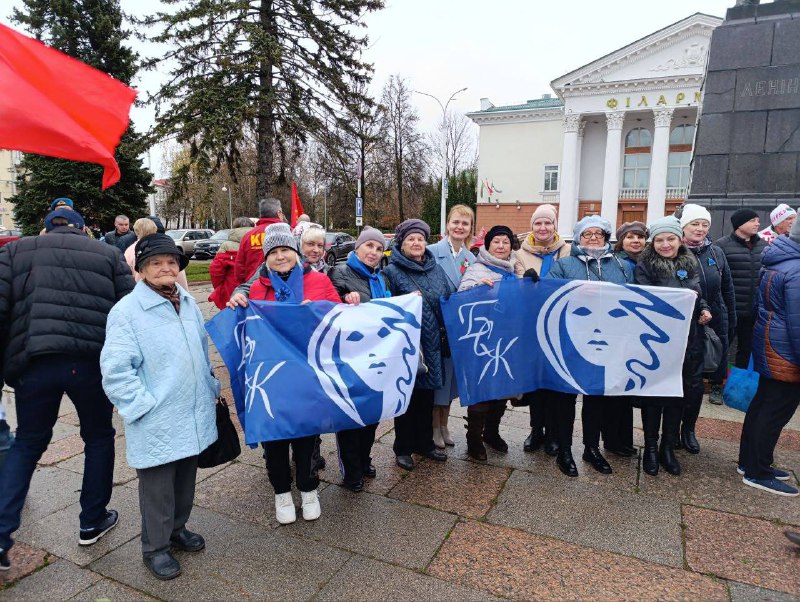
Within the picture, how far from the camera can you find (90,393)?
2.98m

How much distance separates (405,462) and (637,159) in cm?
4313

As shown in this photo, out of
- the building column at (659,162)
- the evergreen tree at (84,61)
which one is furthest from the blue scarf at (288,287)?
the building column at (659,162)

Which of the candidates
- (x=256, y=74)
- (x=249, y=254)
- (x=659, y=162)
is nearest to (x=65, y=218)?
(x=249, y=254)

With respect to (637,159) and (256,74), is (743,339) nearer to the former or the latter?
(256,74)

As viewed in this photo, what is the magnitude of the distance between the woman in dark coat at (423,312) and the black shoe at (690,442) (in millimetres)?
2167

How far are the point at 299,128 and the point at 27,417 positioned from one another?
15264mm

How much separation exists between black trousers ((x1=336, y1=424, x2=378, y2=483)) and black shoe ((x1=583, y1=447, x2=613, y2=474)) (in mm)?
1697

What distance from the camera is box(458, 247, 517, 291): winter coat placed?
13.3ft

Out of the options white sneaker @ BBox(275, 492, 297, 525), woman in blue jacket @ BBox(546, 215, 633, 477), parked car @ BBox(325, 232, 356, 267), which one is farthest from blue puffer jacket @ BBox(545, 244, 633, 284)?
parked car @ BBox(325, 232, 356, 267)

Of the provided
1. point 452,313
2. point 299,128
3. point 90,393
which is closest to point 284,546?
point 90,393

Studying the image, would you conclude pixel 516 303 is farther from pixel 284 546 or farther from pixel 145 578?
pixel 145 578

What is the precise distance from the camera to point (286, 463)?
3.30 m

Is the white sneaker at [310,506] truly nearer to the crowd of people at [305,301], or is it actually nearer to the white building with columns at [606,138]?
the crowd of people at [305,301]

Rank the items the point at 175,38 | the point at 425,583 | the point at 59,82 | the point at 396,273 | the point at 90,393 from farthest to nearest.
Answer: the point at 175,38 < the point at 396,273 < the point at 59,82 < the point at 90,393 < the point at 425,583
